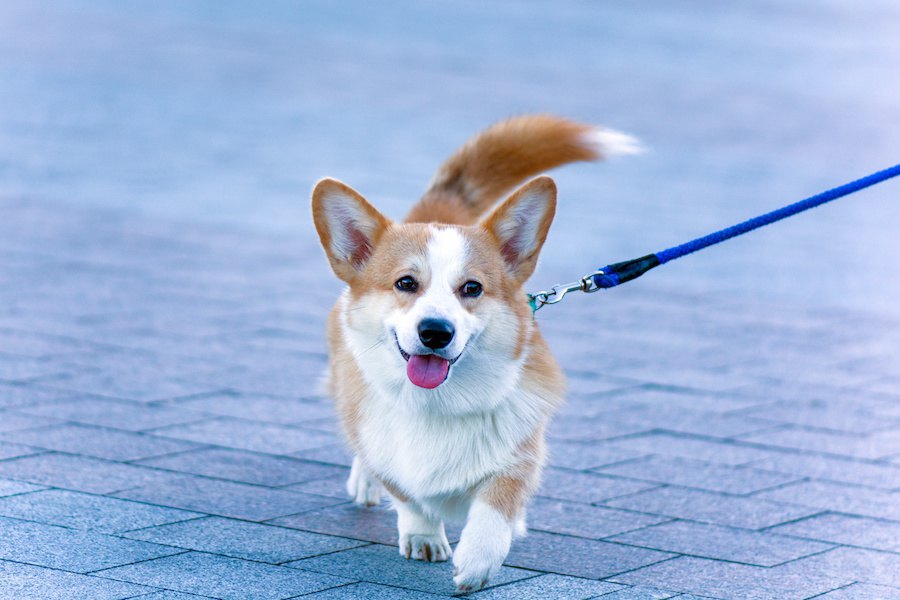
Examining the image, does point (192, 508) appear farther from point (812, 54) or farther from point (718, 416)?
point (812, 54)

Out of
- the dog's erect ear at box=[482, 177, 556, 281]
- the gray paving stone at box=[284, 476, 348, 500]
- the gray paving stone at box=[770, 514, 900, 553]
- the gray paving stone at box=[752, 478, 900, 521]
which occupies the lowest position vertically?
the gray paving stone at box=[284, 476, 348, 500]

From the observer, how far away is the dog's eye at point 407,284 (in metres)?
3.21

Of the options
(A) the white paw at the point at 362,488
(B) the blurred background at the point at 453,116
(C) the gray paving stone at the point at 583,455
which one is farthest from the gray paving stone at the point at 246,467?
(B) the blurred background at the point at 453,116

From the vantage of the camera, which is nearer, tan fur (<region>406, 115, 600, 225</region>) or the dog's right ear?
the dog's right ear

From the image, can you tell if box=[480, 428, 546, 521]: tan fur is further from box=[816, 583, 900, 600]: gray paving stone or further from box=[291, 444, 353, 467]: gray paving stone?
box=[291, 444, 353, 467]: gray paving stone

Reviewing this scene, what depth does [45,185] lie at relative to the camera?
7844mm

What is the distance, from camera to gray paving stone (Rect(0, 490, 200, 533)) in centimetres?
346

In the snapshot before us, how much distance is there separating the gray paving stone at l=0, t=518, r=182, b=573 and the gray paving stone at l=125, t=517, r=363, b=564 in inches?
Result: 3.0

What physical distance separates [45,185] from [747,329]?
4.18 metres

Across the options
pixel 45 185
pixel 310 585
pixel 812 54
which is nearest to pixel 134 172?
pixel 45 185

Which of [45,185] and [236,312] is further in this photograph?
[45,185]

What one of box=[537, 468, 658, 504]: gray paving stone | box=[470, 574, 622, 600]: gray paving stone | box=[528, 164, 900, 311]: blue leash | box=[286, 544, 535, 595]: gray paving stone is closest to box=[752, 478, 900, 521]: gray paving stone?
box=[537, 468, 658, 504]: gray paving stone

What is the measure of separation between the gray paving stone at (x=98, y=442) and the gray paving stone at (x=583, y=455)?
1176 mm

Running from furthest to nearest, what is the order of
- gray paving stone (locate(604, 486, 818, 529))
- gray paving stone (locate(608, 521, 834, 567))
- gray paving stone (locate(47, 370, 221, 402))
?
gray paving stone (locate(47, 370, 221, 402)) → gray paving stone (locate(604, 486, 818, 529)) → gray paving stone (locate(608, 521, 834, 567))
